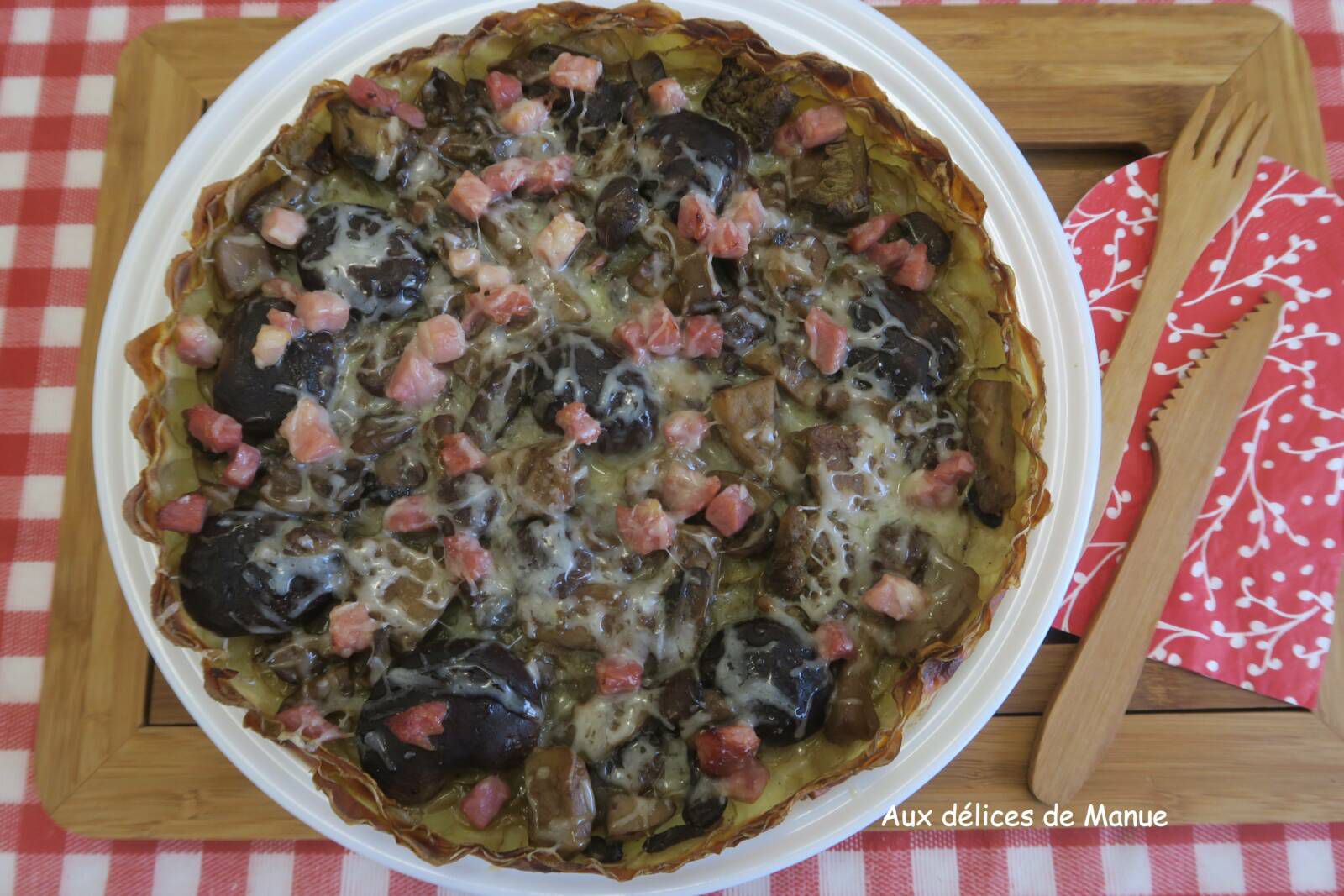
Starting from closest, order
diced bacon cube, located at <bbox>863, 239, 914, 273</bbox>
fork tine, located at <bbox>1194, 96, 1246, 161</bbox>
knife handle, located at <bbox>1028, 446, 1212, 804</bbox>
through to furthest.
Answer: diced bacon cube, located at <bbox>863, 239, 914, 273</bbox> < knife handle, located at <bbox>1028, 446, 1212, 804</bbox> < fork tine, located at <bbox>1194, 96, 1246, 161</bbox>

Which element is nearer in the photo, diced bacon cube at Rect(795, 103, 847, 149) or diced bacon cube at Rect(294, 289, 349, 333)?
diced bacon cube at Rect(294, 289, 349, 333)

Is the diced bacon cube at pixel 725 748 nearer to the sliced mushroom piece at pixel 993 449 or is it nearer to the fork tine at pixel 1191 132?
the sliced mushroom piece at pixel 993 449

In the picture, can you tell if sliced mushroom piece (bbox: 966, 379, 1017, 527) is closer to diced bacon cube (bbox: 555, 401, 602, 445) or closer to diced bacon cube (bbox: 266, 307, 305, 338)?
diced bacon cube (bbox: 555, 401, 602, 445)

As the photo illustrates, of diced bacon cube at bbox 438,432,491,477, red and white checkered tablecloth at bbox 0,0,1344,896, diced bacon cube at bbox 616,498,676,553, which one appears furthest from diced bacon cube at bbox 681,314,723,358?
red and white checkered tablecloth at bbox 0,0,1344,896

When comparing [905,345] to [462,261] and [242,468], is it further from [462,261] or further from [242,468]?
[242,468]

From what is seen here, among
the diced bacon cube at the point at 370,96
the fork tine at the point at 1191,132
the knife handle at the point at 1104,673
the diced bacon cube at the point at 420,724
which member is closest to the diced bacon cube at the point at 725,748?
the diced bacon cube at the point at 420,724

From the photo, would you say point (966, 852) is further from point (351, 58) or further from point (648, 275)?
point (351, 58)

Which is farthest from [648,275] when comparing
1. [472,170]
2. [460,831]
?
[460,831]
